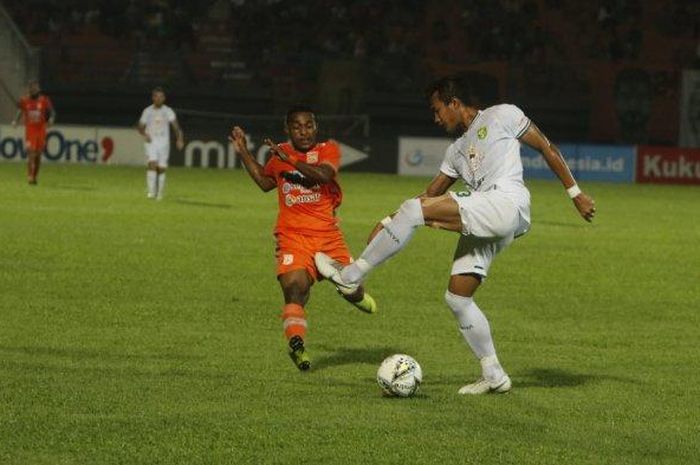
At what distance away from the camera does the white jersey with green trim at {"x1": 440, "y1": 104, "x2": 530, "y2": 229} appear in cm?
997

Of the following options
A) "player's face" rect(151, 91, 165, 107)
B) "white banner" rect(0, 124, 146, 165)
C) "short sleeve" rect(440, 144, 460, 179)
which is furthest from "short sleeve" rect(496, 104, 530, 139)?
"white banner" rect(0, 124, 146, 165)

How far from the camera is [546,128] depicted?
4438cm

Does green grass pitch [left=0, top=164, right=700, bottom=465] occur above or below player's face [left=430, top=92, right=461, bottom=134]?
A: below

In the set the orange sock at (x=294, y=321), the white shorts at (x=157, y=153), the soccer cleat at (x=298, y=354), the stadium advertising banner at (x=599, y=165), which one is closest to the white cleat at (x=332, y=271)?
the orange sock at (x=294, y=321)

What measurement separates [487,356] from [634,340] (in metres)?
3.62

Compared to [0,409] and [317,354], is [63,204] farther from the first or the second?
[0,409]

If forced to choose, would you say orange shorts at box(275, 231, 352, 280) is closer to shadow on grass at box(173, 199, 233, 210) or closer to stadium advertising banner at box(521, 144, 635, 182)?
shadow on grass at box(173, 199, 233, 210)

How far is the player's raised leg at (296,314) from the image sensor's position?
10.7 meters

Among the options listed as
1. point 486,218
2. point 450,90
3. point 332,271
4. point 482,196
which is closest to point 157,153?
point 332,271

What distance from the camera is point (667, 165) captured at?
141ft

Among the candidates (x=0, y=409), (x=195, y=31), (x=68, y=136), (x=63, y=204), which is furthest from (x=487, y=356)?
(x=195, y=31)

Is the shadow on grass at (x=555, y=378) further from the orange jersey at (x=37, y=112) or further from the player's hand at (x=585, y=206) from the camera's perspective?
the orange jersey at (x=37, y=112)

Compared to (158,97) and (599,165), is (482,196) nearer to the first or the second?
(158,97)

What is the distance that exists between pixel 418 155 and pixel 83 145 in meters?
8.81
